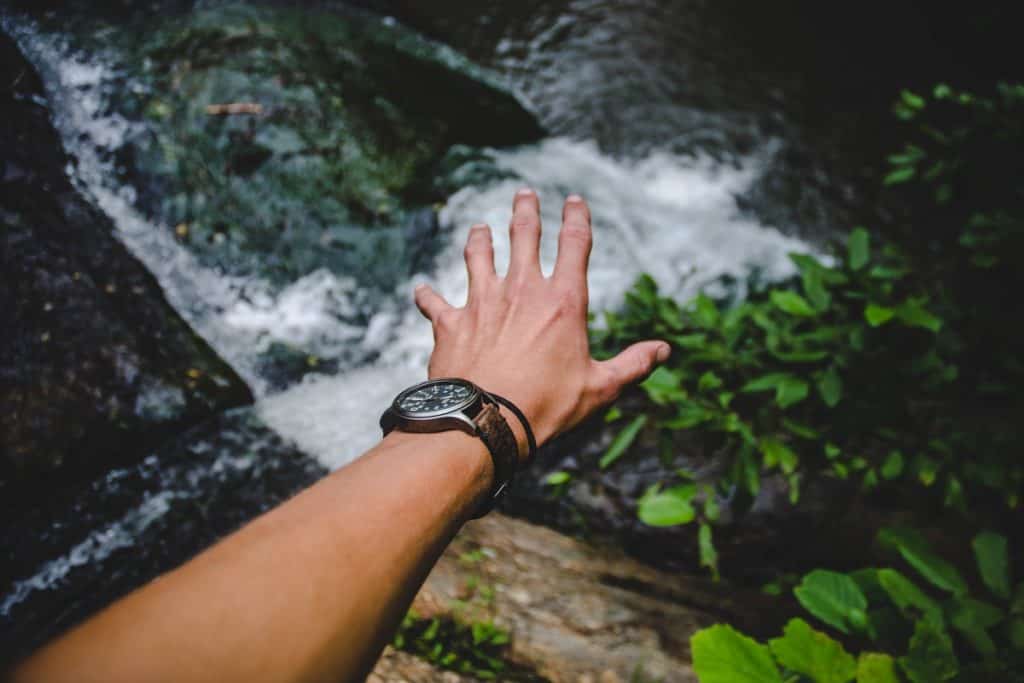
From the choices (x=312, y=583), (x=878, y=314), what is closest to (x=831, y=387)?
(x=878, y=314)

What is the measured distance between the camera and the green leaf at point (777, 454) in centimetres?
203

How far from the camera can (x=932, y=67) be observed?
6773mm

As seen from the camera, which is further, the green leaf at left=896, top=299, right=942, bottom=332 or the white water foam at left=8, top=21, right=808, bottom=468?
the white water foam at left=8, top=21, right=808, bottom=468

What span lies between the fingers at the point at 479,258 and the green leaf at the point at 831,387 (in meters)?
1.37

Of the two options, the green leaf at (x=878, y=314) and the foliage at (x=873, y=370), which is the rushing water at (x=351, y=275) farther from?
the green leaf at (x=878, y=314)

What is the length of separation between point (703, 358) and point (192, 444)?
2958 mm

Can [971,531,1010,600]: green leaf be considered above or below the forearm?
below

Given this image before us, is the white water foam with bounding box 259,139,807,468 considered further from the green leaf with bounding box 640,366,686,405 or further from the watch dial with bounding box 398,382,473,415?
the watch dial with bounding box 398,382,473,415

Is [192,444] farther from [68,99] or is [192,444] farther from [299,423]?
[68,99]

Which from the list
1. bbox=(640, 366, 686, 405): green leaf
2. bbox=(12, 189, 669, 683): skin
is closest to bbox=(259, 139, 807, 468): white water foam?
bbox=(640, 366, 686, 405): green leaf

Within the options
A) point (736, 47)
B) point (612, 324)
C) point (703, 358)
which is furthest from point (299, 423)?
point (736, 47)

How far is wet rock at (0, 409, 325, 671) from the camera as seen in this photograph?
247cm

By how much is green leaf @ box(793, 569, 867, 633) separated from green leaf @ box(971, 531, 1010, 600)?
0.83 feet

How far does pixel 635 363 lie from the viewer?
4.99 ft
